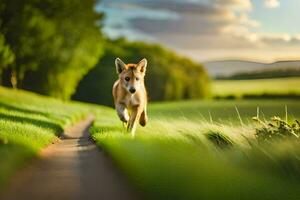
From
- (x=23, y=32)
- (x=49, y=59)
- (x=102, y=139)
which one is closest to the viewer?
(x=102, y=139)

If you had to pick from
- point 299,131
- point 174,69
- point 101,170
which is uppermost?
point 174,69

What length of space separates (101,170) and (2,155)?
1022 millimetres

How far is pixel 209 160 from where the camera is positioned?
699 centimetres

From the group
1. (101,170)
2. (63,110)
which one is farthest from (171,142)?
(63,110)

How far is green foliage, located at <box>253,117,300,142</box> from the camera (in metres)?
7.20

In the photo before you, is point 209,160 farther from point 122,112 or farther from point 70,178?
point 122,112

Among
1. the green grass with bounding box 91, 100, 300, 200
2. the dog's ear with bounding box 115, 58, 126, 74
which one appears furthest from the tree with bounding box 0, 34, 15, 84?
the green grass with bounding box 91, 100, 300, 200

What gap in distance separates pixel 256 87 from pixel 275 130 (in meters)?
1.99

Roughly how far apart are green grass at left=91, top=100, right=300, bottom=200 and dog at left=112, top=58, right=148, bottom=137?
42cm

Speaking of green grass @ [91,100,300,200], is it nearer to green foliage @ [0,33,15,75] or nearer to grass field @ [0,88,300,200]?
grass field @ [0,88,300,200]

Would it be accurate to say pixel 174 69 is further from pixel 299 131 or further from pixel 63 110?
pixel 63 110

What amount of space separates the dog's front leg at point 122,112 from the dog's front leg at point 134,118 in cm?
9

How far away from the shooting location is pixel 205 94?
341 inches

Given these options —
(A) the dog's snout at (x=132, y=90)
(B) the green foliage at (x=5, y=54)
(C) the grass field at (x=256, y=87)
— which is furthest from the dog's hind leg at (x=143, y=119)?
(B) the green foliage at (x=5, y=54)
